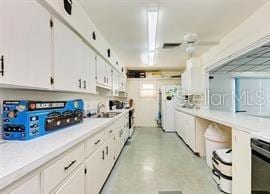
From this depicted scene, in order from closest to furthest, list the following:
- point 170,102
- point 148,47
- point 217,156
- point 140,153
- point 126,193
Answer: point 126,193 < point 217,156 < point 140,153 < point 148,47 < point 170,102

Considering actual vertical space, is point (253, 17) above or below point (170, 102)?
above

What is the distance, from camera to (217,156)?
266cm

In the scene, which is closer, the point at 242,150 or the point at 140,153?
the point at 242,150

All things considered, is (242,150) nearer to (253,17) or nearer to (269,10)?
(269,10)

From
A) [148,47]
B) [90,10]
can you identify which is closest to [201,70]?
[148,47]

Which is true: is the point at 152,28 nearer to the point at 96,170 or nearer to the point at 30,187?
the point at 96,170

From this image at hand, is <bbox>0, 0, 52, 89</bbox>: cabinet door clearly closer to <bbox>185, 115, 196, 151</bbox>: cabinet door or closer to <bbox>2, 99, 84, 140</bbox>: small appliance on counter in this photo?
<bbox>2, 99, 84, 140</bbox>: small appliance on counter

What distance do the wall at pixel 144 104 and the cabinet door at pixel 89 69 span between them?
5.43 meters

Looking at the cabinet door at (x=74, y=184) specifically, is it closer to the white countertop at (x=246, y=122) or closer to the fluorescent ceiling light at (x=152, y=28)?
the white countertop at (x=246, y=122)

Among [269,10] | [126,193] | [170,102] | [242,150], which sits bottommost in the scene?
[126,193]

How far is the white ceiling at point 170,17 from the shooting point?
2.75m

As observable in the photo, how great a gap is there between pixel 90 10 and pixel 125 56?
3.33 meters

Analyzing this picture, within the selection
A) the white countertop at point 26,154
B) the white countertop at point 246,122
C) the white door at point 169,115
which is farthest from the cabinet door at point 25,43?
the white door at point 169,115

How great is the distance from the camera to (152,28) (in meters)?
3.59
